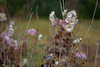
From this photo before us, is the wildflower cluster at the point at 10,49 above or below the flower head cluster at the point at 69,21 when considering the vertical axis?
below

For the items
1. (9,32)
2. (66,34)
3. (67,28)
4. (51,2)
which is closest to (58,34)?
(66,34)

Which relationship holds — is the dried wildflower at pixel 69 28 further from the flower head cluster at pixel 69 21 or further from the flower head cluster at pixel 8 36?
the flower head cluster at pixel 8 36

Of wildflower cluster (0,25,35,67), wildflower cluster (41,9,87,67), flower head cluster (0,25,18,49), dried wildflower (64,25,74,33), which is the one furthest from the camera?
wildflower cluster (0,25,35,67)

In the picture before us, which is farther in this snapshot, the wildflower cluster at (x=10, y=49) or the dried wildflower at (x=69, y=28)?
the wildflower cluster at (x=10, y=49)

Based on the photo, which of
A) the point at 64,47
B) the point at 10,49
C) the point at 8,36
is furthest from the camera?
the point at 10,49

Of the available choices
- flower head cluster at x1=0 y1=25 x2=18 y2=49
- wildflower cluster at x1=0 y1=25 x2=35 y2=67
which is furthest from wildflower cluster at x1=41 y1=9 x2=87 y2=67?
wildflower cluster at x1=0 y1=25 x2=35 y2=67

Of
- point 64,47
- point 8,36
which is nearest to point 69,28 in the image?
point 64,47

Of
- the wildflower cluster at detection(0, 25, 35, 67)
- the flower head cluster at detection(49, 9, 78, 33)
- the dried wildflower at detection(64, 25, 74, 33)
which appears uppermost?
the flower head cluster at detection(49, 9, 78, 33)

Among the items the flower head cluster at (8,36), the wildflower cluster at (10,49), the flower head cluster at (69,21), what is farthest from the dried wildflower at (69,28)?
the wildflower cluster at (10,49)

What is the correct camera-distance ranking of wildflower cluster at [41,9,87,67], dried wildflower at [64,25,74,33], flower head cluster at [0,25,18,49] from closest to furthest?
dried wildflower at [64,25,74,33]
wildflower cluster at [41,9,87,67]
flower head cluster at [0,25,18,49]

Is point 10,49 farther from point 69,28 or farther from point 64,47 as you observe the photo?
point 69,28

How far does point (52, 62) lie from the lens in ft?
5.31

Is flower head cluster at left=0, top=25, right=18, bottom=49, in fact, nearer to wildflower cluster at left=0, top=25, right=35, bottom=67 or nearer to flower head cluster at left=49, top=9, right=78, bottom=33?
wildflower cluster at left=0, top=25, right=35, bottom=67

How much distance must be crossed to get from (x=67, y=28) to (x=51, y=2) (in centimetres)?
1080
